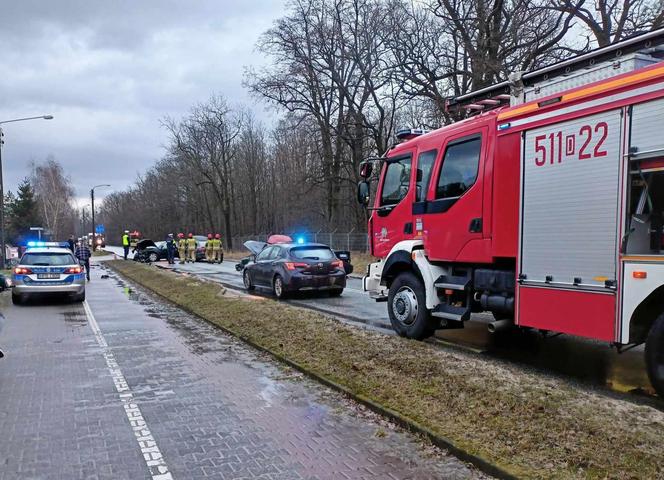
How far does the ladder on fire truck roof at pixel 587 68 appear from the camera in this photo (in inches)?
209

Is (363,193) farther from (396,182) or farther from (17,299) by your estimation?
(17,299)

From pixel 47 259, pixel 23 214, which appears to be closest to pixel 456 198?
pixel 47 259

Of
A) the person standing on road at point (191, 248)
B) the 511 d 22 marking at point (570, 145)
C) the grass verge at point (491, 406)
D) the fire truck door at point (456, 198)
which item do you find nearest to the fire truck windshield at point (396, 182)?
the fire truck door at point (456, 198)

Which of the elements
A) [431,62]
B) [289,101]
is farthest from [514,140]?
[289,101]

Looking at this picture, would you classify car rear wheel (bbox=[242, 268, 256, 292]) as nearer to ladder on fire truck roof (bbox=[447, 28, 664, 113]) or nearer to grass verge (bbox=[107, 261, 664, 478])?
grass verge (bbox=[107, 261, 664, 478])

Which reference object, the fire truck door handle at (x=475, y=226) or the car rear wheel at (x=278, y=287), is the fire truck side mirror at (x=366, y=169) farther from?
the car rear wheel at (x=278, y=287)

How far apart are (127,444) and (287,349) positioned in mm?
3263

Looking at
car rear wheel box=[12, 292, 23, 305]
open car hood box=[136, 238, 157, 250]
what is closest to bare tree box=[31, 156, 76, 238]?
open car hood box=[136, 238, 157, 250]

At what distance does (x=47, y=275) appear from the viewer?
46.5ft

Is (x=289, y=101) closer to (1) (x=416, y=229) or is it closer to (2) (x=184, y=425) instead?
(1) (x=416, y=229)

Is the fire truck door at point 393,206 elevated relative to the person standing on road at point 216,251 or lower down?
elevated

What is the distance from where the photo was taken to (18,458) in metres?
4.11

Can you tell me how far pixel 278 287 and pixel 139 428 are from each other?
955 centimetres

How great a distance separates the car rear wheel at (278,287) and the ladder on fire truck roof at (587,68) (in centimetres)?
828
